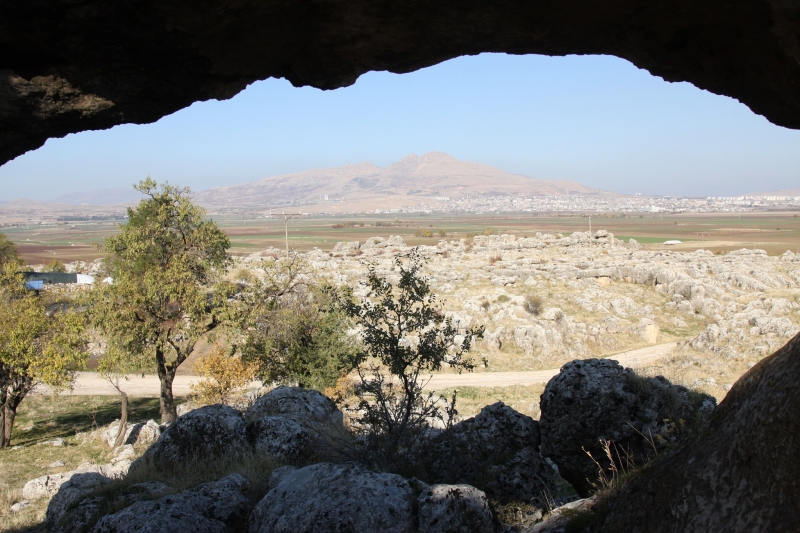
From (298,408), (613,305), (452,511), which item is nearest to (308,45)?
(452,511)

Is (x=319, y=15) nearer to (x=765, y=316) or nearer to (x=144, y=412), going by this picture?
(x=144, y=412)

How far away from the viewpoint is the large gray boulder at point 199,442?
1083cm

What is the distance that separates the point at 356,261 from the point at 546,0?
73.6m

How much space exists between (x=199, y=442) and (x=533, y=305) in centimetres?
3876

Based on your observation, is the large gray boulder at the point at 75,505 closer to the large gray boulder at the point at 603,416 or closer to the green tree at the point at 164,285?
the large gray boulder at the point at 603,416

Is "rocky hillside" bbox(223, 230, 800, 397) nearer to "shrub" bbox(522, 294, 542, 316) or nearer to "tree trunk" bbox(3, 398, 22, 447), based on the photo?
"shrub" bbox(522, 294, 542, 316)

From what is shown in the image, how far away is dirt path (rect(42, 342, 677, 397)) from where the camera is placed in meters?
31.2

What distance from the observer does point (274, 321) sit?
2511 centimetres

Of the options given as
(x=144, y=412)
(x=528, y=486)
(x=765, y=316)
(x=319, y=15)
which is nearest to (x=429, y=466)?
(x=528, y=486)

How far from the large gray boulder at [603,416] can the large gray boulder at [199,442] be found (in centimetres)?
565

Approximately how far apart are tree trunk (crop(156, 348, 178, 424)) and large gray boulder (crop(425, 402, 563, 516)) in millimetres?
16625

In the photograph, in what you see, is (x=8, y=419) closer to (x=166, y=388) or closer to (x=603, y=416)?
(x=166, y=388)

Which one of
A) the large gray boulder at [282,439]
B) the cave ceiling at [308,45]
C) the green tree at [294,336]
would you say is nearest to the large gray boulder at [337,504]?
the large gray boulder at [282,439]

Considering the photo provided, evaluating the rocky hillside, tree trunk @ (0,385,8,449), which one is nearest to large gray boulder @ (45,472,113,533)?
the rocky hillside
